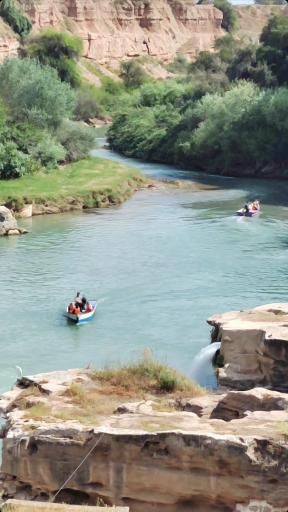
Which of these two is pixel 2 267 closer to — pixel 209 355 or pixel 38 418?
pixel 209 355

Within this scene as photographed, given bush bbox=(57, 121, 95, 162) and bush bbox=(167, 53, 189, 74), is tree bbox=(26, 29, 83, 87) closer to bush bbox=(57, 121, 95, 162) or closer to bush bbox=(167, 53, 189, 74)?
bush bbox=(167, 53, 189, 74)

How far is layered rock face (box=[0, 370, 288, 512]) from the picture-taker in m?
13.2

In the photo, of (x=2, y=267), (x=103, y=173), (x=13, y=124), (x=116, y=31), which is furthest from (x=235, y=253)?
(x=116, y=31)

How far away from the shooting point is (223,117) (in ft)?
192

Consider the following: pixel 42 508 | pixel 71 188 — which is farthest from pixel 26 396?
pixel 71 188

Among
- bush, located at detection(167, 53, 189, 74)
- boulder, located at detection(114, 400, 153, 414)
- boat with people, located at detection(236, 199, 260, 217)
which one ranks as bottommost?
boat with people, located at detection(236, 199, 260, 217)

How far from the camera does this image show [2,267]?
33094 millimetres

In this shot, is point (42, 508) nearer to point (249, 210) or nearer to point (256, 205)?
point (249, 210)

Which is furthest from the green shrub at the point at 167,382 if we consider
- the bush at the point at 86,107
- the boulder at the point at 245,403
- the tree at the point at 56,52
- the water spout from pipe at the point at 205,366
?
the tree at the point at 56,52

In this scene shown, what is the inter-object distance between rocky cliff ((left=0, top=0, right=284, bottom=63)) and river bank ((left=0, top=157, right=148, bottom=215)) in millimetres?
46300

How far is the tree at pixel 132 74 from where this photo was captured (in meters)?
110

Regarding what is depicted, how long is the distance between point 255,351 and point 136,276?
11751 mm

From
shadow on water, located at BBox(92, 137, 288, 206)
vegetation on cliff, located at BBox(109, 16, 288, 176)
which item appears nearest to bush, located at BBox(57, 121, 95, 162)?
shadow on water, located at BBox(92, 137, 288, 206)

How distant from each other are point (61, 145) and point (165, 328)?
99.9ft
